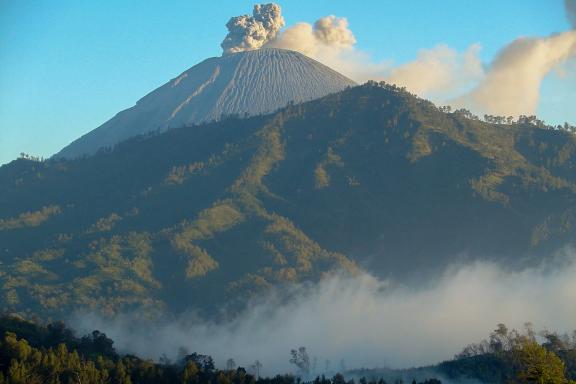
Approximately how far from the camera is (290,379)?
15738 centimetres

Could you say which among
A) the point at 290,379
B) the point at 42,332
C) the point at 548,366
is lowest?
the point at 548,366

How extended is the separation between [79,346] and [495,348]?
62.0 meters

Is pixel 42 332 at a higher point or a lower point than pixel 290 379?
higher

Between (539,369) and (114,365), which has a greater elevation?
(114,365)

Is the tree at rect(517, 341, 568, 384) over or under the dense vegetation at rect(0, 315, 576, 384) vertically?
under

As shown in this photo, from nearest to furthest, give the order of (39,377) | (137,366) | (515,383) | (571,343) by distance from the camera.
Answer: (515,383) < (39,377) < (137,366) < (571,343)

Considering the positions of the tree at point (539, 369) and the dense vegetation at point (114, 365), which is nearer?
the tree at point (539, 369)

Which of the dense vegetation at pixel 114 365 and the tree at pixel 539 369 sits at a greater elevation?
the dense vegetation at pixel 114 365

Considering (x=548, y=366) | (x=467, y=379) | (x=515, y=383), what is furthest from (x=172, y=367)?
(x=548, y=366)

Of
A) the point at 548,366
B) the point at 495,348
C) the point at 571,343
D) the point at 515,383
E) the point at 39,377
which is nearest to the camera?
the point at 548,366

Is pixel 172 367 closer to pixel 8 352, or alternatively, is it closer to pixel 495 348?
pixel 8 352

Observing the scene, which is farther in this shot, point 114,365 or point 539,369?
point 114,365

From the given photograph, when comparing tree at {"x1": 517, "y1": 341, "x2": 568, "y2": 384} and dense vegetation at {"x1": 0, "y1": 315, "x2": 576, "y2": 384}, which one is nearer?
tree at {"x1": 517, "y1": 341, "x2": 568, "y2": 384}

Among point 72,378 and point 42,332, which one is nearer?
point 72,378
